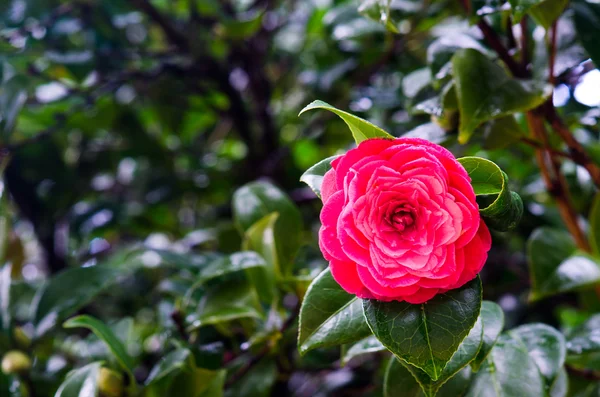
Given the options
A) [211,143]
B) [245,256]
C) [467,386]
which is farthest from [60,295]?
[211,143]

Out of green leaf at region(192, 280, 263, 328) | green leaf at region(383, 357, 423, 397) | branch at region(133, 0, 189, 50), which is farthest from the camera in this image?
branch at region(133, 0, 189, 50)

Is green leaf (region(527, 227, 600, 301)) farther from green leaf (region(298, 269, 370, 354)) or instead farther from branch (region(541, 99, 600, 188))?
green leaf (region(298, 269, 370, 354))

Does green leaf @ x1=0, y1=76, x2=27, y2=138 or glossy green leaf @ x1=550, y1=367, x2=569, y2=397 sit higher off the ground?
green leaf @ x1=0, y1=76, x2=27, y2=138

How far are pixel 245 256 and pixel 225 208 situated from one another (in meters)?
0.44

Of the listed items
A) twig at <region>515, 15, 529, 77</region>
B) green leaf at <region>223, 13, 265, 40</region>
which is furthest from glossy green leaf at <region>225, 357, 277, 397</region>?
green leaf at <region>223, 13, 265, 40</region>

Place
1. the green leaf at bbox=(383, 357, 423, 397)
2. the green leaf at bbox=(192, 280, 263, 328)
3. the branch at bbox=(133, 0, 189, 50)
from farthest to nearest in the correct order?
1. the branch at bbox=(133, 0, 189, 50)
2. the green leaf at bbox=(192, 280, 263, 328)
3. the green leaf at bbox=(383, 357, 423, 397)

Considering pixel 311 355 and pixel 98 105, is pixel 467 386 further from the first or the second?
pixel 98 105

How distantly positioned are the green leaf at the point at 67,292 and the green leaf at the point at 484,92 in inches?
18.9

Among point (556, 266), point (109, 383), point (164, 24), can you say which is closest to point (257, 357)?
point (109, 383)

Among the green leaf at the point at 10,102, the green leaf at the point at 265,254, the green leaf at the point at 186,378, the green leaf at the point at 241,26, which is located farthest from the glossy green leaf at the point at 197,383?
the green leaf at the point at 241,26

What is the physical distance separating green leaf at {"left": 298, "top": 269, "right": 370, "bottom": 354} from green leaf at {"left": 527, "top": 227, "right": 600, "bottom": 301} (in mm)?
299

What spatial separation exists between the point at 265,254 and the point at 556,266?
0.35 metres

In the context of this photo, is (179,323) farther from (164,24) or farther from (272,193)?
(164,24)

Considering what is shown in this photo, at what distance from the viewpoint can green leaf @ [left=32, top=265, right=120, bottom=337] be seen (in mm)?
692
